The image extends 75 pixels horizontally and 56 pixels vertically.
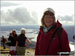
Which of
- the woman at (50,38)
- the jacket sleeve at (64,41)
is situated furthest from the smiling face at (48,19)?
the jacket sleeve at (64,41)

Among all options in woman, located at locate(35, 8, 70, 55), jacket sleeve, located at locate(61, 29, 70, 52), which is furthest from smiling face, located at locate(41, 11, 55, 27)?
jacket sleeve, located at locate(61, 29, 70, 52)

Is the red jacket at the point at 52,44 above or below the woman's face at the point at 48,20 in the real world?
below

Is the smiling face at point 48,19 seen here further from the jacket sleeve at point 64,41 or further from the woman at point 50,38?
the jacket sleeve at point 64,41

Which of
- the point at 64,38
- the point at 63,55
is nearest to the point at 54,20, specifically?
the point at 64,38

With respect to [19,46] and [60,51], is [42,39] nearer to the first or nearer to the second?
[60,51]

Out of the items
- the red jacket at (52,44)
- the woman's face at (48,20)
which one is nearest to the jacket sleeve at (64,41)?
the red jacket at (52,44)

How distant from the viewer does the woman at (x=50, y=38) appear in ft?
10.1

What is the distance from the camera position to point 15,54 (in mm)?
7008

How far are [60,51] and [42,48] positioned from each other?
0.29 meters

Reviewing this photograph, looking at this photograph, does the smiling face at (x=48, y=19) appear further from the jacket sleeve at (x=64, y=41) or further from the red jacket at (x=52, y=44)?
the jacket sleeve at (x=64, y=41)

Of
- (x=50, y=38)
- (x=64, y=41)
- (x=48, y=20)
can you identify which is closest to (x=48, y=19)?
(x=48, y=20)

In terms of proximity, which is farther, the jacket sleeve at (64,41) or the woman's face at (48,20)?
the woman's face at (48,20)

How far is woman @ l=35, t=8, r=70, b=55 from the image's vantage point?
307cm

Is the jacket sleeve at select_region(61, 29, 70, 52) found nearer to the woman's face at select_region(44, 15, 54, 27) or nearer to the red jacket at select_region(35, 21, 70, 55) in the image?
the red jacket at select_region(35, 21, 70, 55)
